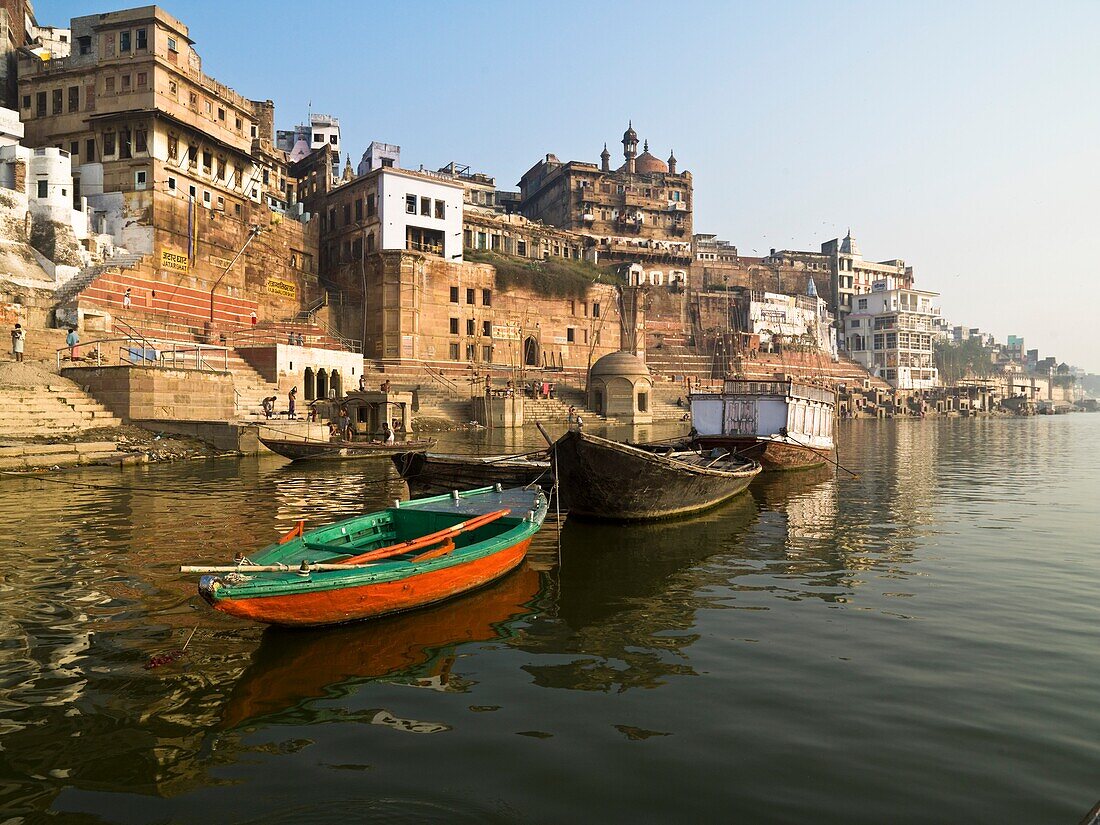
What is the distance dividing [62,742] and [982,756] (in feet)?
21.8

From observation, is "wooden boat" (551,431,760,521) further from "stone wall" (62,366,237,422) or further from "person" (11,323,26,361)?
"person" (11,323,26,361)

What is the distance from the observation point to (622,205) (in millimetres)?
82500

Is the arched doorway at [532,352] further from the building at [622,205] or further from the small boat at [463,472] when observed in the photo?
the small boat at [463,472]

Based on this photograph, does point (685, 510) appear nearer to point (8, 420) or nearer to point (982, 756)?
point (982, 756)

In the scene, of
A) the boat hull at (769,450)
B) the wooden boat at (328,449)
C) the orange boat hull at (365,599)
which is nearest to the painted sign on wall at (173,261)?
the wooden boat at (328,449)

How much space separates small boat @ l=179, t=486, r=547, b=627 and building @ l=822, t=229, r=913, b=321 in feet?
323

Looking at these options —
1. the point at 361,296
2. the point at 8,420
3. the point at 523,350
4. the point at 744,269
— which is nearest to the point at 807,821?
the point at 8,420

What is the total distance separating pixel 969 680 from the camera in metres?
6.55

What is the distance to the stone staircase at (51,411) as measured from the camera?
21.0 metres

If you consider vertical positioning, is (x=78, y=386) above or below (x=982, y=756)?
above

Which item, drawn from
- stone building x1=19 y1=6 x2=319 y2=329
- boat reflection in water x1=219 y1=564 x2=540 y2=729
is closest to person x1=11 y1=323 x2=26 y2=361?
stone building x1=19 y1=6 x2=319 y2=329

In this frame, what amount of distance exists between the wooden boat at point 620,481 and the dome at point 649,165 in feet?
262

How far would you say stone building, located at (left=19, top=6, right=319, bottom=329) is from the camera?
40.1m

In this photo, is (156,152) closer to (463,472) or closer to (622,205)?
(463,472)
